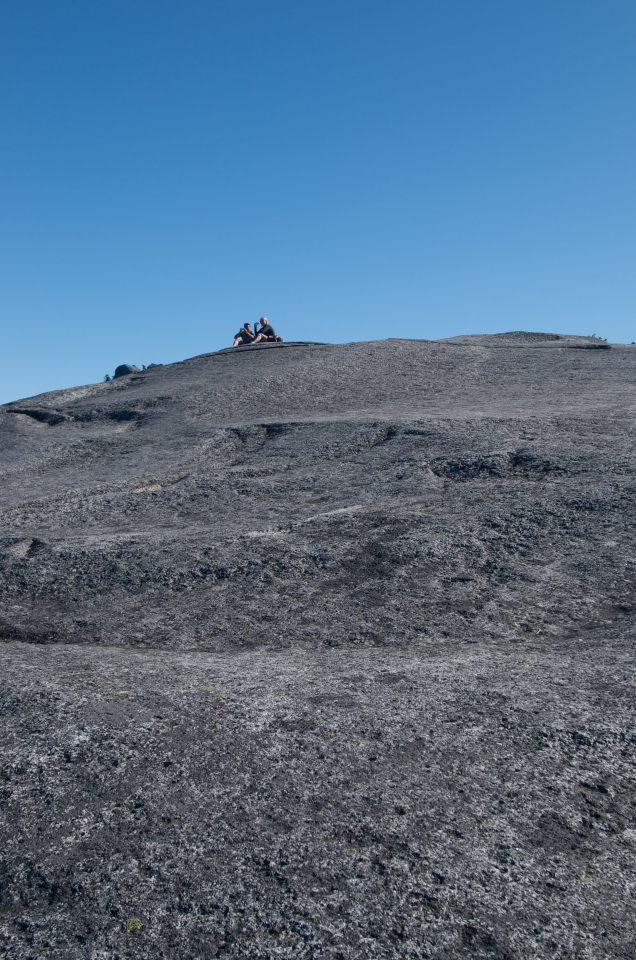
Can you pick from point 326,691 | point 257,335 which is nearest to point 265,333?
point 257,335

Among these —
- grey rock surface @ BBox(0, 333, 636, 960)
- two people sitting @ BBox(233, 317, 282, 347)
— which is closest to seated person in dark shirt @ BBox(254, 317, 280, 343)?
two people sitting @ BBox(233, 317, 282, 347)

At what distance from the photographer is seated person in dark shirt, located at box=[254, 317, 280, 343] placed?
2003 centimetres

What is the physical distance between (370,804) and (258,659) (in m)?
A: 1.94

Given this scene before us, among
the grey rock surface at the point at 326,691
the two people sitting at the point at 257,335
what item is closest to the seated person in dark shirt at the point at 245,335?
the two people sitting at the point at 257,335

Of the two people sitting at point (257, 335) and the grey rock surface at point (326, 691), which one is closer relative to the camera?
the grey rock surface at point (326, 691)

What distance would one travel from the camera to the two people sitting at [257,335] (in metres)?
20.0

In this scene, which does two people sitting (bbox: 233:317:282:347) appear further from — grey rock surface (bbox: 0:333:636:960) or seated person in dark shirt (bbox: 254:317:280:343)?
grey rock surface (bbox: 0:333:636:960)

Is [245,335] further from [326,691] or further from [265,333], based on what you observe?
[326,691]

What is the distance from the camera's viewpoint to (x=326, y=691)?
415 cm

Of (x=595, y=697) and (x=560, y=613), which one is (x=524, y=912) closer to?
(x=595, y=697)

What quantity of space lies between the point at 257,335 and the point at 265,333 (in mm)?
224

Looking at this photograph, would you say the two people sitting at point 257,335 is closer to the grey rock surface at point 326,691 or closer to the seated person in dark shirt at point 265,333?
the seated person in dark shirt at point 265,333

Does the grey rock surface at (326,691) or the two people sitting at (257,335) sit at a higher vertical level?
the two people sitting at (257,335)

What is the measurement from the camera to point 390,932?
2428 millimetres
